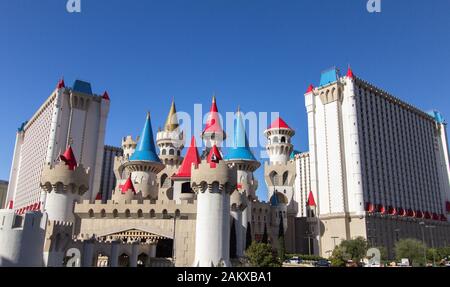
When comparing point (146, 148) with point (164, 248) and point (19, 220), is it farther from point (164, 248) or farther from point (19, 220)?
point (19, 220)

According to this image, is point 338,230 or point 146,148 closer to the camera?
point 146,148

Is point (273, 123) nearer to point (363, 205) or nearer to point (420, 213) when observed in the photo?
point (363, 205)

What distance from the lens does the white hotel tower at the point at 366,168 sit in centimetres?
7238

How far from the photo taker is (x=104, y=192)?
112938 mm

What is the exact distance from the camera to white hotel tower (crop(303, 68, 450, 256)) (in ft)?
237

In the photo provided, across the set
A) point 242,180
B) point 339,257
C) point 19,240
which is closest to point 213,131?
point 242,180

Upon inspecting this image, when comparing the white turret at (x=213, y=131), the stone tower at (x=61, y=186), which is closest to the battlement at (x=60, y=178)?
the stone tower at (x=61, y=186)

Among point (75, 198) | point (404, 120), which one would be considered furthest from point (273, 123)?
point (75, 198)

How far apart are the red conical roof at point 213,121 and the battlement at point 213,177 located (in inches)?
1182

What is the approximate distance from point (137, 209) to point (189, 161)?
1198 centimetres

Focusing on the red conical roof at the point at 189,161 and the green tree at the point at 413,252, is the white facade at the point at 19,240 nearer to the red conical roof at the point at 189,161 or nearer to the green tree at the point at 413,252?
the red conical roof at the point at 189,161

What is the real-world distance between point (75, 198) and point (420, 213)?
239 ft

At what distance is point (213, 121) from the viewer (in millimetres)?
68562

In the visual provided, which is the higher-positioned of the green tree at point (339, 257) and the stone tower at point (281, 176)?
the stone tower at point (281, 176)
